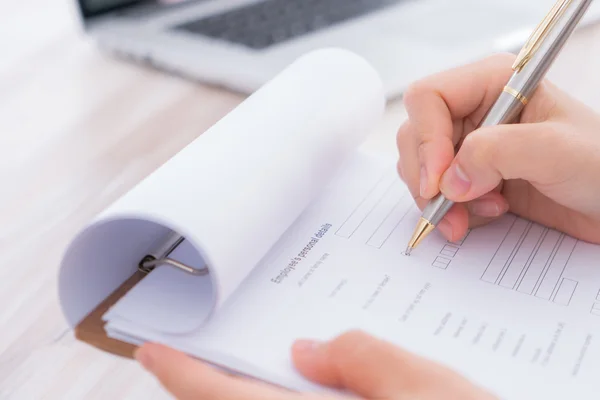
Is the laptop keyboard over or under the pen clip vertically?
under

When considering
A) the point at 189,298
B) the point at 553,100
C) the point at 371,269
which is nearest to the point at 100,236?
the point at 189,298

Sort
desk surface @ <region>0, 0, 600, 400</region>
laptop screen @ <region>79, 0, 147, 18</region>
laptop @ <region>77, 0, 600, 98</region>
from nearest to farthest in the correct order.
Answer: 1. desk surface @ <region>0, 0, 600, 400</region>
2. laptop @ <region>77, 0, 600, 98</region>
3. laptop screen @ <region>79, 0, 147, 18</region>

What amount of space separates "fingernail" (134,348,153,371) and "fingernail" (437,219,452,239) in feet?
0.73

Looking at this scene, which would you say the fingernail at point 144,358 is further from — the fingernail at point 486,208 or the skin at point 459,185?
the fingernail at point 486,208

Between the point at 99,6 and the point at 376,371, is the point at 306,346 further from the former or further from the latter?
the point at 99,6

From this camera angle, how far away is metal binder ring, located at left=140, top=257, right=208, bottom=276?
410 millimetres

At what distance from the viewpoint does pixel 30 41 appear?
92 centimetres

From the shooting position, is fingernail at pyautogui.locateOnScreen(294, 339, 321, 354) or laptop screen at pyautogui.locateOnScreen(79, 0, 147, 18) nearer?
fingernail at pyautogui.locateOnScreen(294, 339, 321, 354)

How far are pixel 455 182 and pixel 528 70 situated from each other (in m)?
0.10

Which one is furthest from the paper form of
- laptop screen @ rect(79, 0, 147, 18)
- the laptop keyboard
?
laptop screen @ rect(79, 0, 147, 18)

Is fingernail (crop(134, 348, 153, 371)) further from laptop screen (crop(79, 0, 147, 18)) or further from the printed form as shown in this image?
laptop screen (crop(79, 0, 147, 18))

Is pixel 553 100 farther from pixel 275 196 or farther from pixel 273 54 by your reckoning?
pixel 273 54

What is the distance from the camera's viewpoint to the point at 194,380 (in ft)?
1.12

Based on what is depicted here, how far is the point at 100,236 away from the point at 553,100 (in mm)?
327
